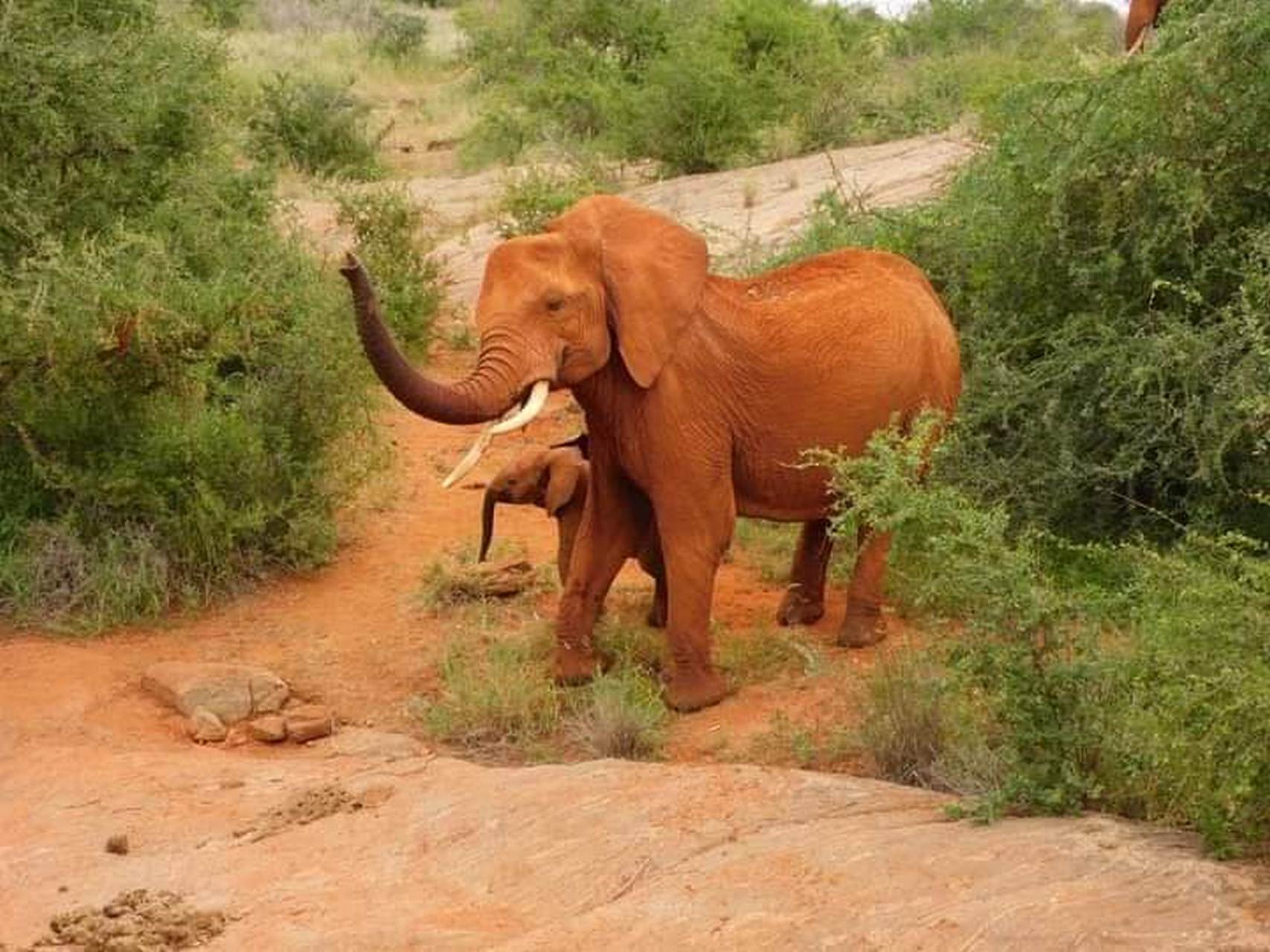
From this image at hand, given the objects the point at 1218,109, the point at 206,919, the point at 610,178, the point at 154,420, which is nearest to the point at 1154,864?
the point at 206,919

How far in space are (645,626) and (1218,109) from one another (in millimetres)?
3590

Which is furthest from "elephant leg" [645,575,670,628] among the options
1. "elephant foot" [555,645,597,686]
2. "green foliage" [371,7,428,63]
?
"green foliage" [371,7,428,63]

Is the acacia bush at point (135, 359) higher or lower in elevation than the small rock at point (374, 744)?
higher

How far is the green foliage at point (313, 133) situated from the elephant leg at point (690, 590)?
1450 cm

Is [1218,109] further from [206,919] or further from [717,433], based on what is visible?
[206,919]

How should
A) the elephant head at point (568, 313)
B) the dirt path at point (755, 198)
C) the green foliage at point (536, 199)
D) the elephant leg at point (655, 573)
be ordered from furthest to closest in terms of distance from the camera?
the green foliage at point (536, 199) < the dirt path at point (755, 198) < the elephant leg at point (655, 573) < the elephant head at point (568, 313)

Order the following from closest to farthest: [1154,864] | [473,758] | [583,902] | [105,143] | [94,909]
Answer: [1154,864], [583,902], [94,909], [473,758], [105,143]

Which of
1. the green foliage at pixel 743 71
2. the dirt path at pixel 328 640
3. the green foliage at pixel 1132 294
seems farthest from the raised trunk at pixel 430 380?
the green foliage at pixel 743 71

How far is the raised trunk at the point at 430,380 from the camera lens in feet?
21.3

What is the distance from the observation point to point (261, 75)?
2755cm

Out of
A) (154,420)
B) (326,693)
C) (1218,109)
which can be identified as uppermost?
(1218,109)

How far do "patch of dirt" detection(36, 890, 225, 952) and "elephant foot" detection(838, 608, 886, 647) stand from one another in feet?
10.4

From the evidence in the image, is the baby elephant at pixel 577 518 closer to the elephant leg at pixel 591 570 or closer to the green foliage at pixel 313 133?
the elephant leg at pixel 591 570

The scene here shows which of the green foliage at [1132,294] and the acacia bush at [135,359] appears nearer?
the green foliage at [1132,294]
